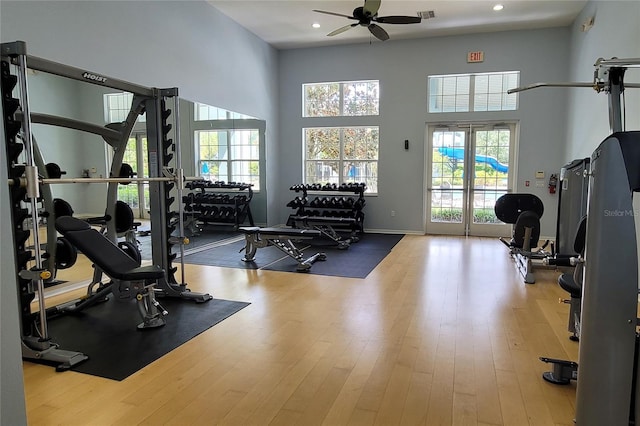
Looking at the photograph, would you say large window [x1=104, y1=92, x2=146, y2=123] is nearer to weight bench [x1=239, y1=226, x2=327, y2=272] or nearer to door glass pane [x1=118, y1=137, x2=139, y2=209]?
door glass pane [x1=118, y1=137, x2=139, y2=209]

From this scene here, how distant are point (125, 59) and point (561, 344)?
5.06 meters

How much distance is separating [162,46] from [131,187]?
185 cm

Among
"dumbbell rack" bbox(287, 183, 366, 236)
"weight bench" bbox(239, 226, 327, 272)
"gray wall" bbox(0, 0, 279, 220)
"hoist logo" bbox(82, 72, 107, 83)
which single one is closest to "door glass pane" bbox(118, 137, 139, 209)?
"gray wall" bbox(0, 0, 279, 220)

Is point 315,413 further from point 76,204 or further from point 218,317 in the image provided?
point 76,204

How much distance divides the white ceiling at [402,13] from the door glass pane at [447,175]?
188 centimetres

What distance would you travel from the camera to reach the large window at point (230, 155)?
673 cm

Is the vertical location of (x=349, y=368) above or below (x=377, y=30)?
below

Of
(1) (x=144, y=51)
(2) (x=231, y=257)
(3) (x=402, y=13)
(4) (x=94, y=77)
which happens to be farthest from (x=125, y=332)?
(3) (x=402, y=13)

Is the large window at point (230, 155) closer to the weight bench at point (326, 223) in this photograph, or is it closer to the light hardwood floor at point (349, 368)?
the weight bench at point (326, 223)

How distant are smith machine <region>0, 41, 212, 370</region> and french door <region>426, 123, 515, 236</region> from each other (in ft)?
17.7

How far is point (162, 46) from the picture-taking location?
538 centimetres

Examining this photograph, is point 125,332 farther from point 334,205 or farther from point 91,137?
point 334,205

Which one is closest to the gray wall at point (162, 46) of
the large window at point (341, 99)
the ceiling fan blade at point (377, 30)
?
the large window at point (341, 99)

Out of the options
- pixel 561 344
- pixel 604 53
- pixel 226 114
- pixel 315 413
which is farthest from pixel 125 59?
pixel 604 53
